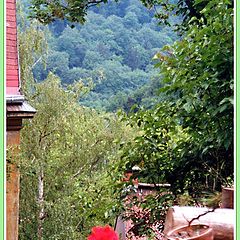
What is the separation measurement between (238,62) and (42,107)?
4.49m

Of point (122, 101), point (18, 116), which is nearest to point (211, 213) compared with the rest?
point (18, 116)

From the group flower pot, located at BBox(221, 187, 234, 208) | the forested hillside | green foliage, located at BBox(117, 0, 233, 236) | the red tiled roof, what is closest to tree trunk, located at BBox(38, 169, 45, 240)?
the forested hillside

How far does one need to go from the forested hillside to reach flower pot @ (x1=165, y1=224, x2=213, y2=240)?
124 cm

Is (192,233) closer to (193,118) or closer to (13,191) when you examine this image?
(193,118)

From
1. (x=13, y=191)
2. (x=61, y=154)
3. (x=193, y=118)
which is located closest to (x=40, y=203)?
(x=61, y=154)

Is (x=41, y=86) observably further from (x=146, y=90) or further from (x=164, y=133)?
(x=164, y=133)

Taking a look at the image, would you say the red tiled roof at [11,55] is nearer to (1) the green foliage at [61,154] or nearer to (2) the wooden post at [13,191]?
(2) the wooden post at [13,191]

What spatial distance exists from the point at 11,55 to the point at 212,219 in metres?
1.60

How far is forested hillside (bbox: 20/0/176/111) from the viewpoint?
8.68ft

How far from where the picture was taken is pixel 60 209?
17.9 feet

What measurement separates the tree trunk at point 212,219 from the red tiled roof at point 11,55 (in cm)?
138

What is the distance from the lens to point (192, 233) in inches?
46.8

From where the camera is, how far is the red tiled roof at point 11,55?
243 centimetres

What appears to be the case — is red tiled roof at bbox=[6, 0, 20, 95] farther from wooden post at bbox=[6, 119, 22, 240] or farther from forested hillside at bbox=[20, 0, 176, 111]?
forested hillside at bbox=[20, 0, 176, 111]
